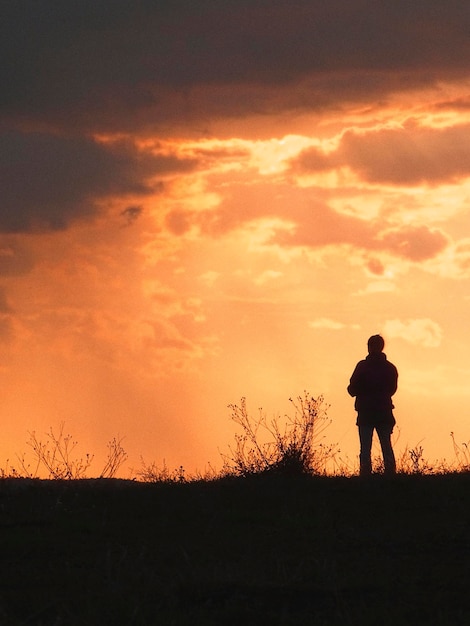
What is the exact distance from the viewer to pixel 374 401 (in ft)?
48.2

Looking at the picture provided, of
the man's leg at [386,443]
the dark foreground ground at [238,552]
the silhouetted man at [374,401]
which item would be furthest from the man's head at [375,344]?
the dark foreground ground at [238,552]

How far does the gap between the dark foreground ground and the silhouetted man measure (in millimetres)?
1636

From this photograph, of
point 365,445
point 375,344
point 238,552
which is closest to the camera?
point 238,552

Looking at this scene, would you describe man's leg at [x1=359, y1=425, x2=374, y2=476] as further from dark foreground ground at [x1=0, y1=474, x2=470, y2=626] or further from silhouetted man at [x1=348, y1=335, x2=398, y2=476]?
dark foreground ground at [x1=0, y1=474, x2=470, y2=626]

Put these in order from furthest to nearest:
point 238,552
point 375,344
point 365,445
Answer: point 375,344
point 365,445
point 238,552

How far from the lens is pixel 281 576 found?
311 inches

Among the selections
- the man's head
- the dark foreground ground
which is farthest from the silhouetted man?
the dark foreground ground

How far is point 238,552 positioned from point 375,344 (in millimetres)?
6517

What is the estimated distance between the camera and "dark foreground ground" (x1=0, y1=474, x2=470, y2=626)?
695 centimetres

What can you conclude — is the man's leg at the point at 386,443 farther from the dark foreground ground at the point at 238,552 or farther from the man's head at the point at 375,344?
the dark foreground ground at the point at 238,552

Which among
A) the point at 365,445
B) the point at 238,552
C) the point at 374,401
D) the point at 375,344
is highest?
the point at 375,344

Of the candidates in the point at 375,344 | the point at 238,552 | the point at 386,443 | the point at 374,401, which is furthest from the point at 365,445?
the point at 238,552

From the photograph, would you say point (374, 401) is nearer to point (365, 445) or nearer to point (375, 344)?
point (365, 445)

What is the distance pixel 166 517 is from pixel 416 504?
284 cm
